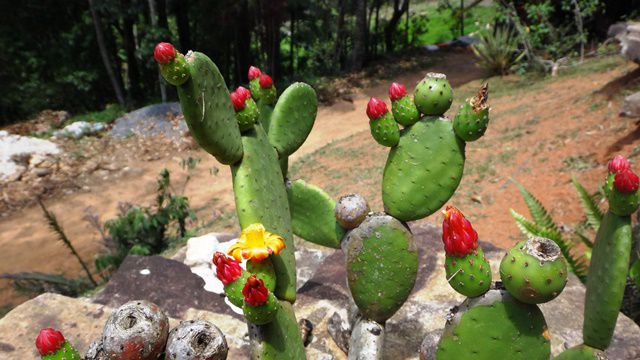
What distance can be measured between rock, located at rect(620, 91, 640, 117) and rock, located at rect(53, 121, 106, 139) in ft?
28.3

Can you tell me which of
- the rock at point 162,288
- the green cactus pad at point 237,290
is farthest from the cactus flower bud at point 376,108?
the rock at point 162,288

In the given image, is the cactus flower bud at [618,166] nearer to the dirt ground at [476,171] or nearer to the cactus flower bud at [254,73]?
the cactus flower bud at [254,73]

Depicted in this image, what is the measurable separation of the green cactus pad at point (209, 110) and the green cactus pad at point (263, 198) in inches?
2.3

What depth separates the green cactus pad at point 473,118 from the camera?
1454mm

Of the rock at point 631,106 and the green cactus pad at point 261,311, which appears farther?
the rock at point 631,106

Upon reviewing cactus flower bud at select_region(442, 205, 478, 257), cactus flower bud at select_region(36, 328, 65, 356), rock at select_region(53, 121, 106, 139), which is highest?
cactus flower bud at select_region(442, 205, 478, 257)

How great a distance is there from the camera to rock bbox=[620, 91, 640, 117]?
498 cm

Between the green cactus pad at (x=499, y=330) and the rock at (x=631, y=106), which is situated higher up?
the green cactus pad at (x=499, y=330)

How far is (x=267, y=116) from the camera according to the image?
2025 mm

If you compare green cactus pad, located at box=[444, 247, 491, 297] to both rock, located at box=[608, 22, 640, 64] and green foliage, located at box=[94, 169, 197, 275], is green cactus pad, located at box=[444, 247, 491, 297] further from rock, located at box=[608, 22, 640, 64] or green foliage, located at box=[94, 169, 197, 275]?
rock, located at box=[608, 22, 640, 64]

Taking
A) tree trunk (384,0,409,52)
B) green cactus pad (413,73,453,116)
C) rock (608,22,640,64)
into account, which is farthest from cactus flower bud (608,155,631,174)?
tree trunk (384,0,409,52)

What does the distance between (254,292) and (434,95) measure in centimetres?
84

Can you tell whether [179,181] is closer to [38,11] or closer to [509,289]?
[38,11]

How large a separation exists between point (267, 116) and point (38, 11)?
11.0 meters
